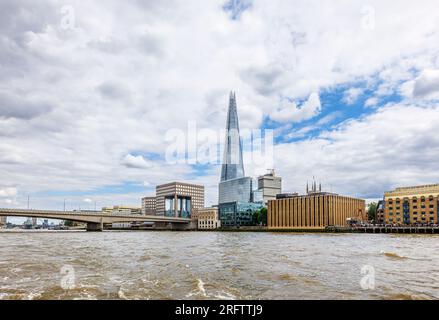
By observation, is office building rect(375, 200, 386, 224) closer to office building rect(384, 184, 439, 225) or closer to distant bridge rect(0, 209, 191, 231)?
office building rect(384, 184, 439, 225)

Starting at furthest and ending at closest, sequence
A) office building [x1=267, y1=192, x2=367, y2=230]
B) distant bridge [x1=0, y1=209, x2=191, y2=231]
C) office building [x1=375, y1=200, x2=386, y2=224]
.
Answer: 1. office building [x1=375, y1=200, x2=386, y2=224]
2. office building [x1=267, y1=192, x2=367, y2=230]
3. distant bridge [x1=0, y1=209, x2=191, y2=231]

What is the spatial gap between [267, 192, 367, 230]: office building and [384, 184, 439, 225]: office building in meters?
19.4

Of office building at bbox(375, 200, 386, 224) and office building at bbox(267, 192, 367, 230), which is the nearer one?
office building at bbox(267, 192, 367, 230)

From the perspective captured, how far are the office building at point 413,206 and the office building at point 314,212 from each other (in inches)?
765

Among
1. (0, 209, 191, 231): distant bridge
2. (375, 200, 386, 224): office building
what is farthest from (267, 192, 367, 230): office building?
(0, 209, 191, 231): distant bridge

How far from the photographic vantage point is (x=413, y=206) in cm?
13662

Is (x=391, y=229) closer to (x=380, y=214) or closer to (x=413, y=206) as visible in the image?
(x=413, y=206)

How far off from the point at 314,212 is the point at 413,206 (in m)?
37.8

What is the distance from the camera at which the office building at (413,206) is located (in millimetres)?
131250

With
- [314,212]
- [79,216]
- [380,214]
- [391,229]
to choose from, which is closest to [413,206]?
[391,229]

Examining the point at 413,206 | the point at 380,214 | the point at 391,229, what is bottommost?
the point at 391,229

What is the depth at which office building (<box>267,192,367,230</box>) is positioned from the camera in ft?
496

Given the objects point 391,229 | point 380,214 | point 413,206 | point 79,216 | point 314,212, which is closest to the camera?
point 391,229
